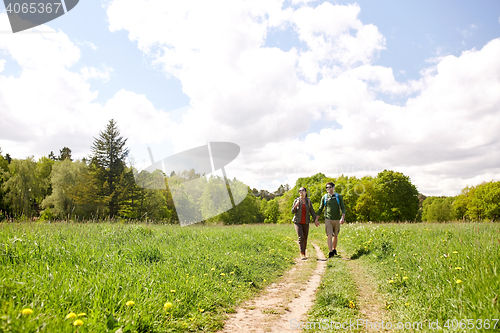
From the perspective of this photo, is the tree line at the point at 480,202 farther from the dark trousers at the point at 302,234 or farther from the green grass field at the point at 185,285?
the green grass field at the point at 185,285

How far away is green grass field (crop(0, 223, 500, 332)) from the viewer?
3146 mm

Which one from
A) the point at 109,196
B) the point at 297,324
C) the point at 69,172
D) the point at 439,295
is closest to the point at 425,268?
the point at 439,295

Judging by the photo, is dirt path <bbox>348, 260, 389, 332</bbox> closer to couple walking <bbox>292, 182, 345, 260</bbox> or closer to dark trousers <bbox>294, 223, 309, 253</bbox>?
couple walking <bbox>292, 182, 345, 260</bbox>

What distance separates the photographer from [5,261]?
4695 mm

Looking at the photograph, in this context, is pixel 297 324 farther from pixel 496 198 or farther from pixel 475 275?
pixel 496 198

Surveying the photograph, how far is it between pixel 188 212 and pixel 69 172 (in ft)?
73.5

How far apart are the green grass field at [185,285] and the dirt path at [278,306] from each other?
0.24m

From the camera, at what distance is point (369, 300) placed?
4.86 metres

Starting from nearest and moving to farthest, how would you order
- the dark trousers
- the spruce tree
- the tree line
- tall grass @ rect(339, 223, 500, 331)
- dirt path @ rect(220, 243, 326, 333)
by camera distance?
tall grass @ rect(339, 223, 500, 331), dirt path @ rect(220, 243, 326, 333), the dark trousers, the spruce tree, the tree line

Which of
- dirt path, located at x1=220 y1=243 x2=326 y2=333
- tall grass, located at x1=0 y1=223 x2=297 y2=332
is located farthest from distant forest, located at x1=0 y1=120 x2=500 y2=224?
dirt path, located at x1=220 y1=243 x2=326 y2=333

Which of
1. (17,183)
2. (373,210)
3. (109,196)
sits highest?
(17,183)

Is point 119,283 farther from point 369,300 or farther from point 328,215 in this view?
point 328,215

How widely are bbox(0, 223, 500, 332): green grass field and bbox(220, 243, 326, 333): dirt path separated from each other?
0.24 m

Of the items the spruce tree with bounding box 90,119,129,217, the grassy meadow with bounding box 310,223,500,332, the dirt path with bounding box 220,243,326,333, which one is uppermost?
the spruce tree with bounding box 90,119,129,217
